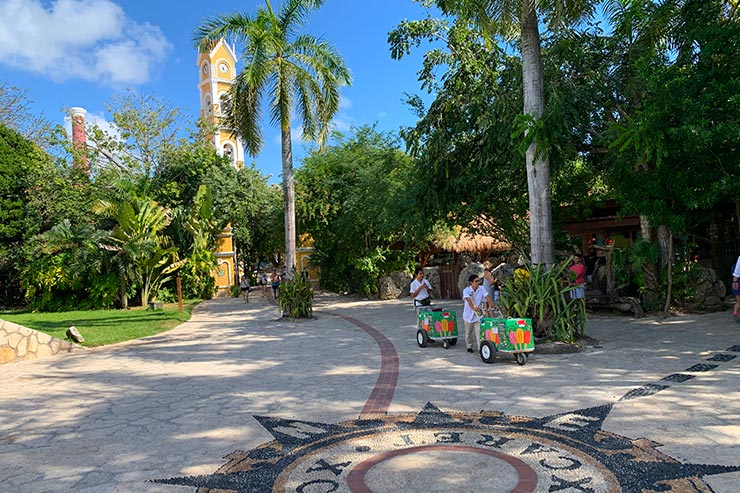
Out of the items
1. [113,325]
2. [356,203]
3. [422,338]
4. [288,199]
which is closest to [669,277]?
[422,338]

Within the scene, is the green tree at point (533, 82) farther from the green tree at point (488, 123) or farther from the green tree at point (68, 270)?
the green tree at point (68, 270)

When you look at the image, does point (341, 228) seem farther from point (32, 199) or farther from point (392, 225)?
point (32, 199)

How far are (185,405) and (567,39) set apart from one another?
1140 centimetres

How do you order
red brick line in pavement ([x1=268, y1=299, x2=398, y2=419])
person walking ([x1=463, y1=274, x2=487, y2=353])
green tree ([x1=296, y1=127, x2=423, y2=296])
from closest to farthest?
red brick line in pavement ([x1=268, y1=299, x2=398, y2=419]) < person walking ([x1=463, y1=274, x2=487, y2=353]) < green tree ([x1=296, y1=127, x2=423, y2=296])

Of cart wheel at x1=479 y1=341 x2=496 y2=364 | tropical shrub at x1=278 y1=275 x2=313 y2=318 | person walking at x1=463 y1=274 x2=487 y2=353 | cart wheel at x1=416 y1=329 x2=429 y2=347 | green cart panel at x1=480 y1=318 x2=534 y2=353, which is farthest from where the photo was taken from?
tropical shrub at x1=278 y1=275 x2=313 y2=318

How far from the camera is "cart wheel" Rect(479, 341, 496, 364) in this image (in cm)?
872

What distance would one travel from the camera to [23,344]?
1135cm

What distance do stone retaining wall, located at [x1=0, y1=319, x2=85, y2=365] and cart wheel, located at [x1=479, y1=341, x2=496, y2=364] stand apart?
30.3ft

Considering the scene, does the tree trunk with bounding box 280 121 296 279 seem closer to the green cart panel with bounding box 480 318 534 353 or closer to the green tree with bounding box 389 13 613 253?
the green tree with bounding box 389 13 613 253

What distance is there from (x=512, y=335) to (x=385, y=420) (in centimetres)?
331

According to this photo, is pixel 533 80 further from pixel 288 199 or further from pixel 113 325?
pixel 113 325

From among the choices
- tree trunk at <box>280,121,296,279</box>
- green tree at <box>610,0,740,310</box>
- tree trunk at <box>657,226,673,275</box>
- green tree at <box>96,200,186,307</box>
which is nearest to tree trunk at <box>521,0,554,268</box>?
green tree at <box>610,0,740,310</box>

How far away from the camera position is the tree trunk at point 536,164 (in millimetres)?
10672

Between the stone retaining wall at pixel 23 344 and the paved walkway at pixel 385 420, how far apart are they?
657 millimetres
